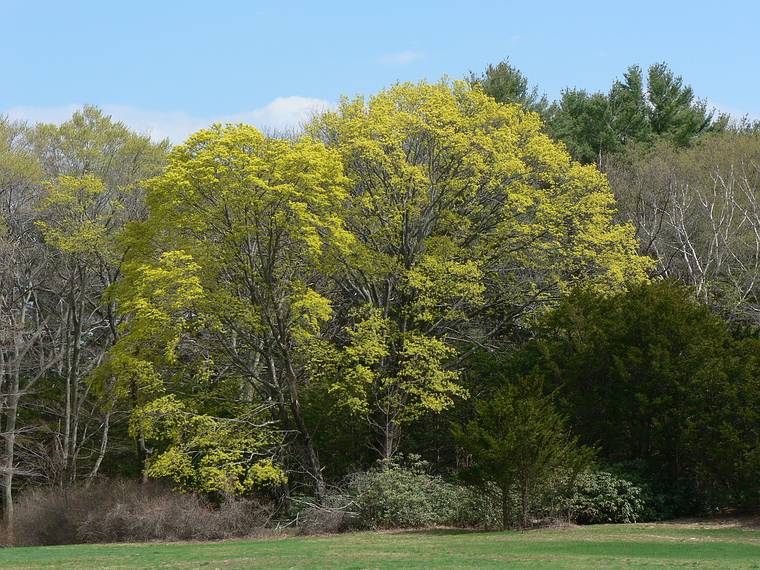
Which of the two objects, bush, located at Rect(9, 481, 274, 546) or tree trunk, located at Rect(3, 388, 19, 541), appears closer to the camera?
bush, located at Rect(9, 481, 274, 546)

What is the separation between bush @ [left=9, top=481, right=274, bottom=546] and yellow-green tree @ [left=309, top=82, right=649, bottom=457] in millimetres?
4404

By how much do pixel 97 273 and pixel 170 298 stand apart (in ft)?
34.9

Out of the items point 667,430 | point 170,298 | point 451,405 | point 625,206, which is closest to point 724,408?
point 667,430

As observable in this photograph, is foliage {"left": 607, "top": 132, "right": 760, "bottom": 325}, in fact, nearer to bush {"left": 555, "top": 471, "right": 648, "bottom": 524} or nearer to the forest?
the forest

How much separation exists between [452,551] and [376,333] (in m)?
10.3

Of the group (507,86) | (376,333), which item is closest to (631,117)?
(507,86)

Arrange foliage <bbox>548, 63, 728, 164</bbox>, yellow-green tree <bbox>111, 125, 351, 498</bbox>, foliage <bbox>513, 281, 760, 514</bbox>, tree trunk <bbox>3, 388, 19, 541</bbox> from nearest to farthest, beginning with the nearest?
foliage <bbox>513, 281, 760, 514</bbox> → yellow-green tree <bbox>111, 125, 351, 498</bbox> → tree trunk <bbox>3, 388, 19, 541</bbox> → foliage <bbox>548, 63, 728, 164</bbox>

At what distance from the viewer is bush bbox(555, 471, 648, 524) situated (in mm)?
23625

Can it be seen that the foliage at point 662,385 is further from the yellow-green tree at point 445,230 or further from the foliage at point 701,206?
the foliage at point 701,206

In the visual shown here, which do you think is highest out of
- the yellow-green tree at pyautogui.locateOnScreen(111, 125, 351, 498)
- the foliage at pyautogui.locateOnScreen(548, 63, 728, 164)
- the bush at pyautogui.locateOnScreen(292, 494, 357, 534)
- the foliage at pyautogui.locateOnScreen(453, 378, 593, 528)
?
the foliage at pyautogui.locateOnScreen(548, 63, 728, 164)

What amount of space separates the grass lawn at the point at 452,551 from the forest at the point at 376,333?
2.03 m

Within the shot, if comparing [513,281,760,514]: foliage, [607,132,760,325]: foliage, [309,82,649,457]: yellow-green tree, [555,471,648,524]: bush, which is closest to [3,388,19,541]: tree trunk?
[309,82,649,457]: yellow-green tree

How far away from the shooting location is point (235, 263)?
27156 millimetres

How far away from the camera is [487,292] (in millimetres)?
31203
